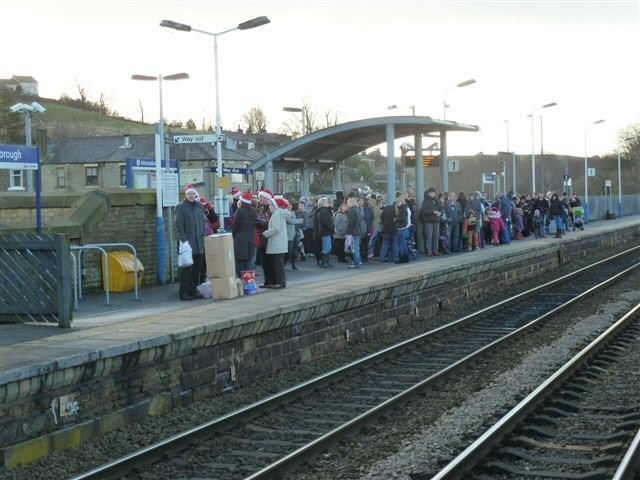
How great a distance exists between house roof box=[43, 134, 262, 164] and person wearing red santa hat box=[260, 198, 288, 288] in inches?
1990

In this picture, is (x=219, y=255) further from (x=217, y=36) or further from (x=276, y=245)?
(x=217, y=36)

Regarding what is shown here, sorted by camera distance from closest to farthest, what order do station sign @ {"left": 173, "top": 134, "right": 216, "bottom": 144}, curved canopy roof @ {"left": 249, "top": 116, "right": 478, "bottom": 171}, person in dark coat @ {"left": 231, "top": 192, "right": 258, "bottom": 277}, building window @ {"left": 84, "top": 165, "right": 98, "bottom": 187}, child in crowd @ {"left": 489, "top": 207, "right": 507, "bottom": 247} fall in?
person in dark coat @ {"left": 231, "top": 192, "right": 258, "bottom": 277} < station sign @ {"left": 173, "top": 134, "right": 216, "bottom": 144} < curved canopy roof @ {"left": 249, "top": 116, "right": 478, "bottom": 171} < child in crowd @ {"left": 489, "top": 207, "right": 507, "bottom": 247} < building window @ {"left": 84, "top": 165, "right": 98, "bottom": 187}

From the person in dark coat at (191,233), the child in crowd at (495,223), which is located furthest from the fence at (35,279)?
the child in crowd at (495,223)

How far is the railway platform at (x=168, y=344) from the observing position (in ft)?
25.8

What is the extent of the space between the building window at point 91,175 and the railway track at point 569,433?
6074cm

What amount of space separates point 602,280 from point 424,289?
8.84 metres

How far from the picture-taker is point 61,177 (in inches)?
2795

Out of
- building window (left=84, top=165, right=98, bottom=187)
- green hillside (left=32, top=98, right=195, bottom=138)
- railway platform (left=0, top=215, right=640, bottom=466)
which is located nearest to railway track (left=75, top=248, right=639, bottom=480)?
railway platform (left=0, top=215, right=640, bottom=466)

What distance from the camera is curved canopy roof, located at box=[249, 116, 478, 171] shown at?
73.3 feet

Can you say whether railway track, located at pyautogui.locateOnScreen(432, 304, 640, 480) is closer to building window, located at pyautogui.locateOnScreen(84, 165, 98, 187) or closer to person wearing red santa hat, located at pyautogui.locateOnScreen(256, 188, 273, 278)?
person wearing red santa hat, located at pyautogui.locateOnScreen(256, 188, 273, 278)

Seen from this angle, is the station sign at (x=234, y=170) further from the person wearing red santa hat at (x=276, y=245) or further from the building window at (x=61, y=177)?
the building window at (x=61, y=177)

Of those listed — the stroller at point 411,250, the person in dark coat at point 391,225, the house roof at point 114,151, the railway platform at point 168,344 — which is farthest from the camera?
the house roof at point 114,151

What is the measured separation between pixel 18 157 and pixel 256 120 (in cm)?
8146

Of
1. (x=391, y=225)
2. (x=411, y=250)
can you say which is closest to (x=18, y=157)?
(x=391, y=225)
